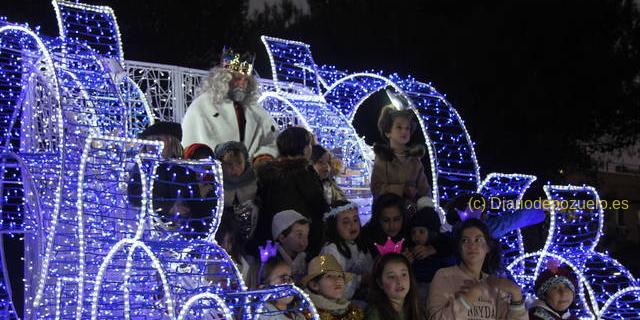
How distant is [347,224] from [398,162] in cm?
123

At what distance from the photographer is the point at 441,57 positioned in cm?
1788

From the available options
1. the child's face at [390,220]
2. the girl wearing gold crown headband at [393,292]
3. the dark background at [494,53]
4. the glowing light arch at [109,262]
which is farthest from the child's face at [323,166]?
the dark background at [494,53]

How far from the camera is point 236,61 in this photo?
8430mm

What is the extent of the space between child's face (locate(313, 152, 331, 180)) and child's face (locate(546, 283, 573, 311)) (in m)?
1.86

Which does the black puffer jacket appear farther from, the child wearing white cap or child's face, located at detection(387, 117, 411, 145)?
child's face, located at detection(387, 117, 411, 145)

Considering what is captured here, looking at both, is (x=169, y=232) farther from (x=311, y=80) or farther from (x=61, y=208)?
(x=311, y=80)

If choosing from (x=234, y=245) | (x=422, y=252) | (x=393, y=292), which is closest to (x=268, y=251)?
(x=234, y=245)

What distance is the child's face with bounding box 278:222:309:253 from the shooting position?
674 centimetres

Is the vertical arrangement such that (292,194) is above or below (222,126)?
below

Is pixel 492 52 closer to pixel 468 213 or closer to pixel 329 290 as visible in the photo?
pixel 468 213

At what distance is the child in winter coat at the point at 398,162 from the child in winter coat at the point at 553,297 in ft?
4.35

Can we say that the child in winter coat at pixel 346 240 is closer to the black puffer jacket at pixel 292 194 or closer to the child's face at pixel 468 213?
the black puffer jacket at pixel 292 194

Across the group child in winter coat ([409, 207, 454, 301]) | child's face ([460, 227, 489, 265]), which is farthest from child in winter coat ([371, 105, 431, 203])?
child's face ([460, 227, 489, 265])

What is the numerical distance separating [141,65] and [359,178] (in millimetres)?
2060
